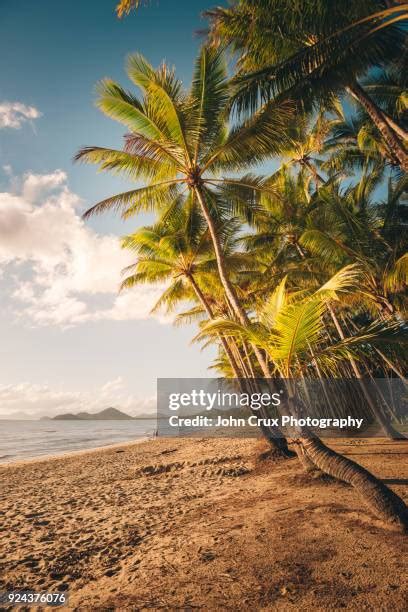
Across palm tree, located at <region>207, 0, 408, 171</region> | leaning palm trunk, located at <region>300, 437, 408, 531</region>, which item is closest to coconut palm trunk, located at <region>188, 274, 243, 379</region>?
palm tree, located at <region>207, 0, 408, 171</region>

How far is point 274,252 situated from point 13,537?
1348 centimetres

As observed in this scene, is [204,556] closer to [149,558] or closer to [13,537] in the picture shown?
Result: [149,558]

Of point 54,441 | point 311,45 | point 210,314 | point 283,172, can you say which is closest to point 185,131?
point 311,45

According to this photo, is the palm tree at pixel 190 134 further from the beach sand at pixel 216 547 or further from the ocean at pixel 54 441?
the ocean at pixel 54 441

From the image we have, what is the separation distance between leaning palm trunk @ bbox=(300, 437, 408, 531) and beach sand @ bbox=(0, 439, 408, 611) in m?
0.21

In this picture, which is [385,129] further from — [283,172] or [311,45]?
[283,172]

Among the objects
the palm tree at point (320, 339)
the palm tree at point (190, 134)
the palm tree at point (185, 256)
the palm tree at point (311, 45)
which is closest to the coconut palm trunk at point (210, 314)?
the palm tree at point (185, 256)

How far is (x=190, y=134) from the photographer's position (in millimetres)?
7762

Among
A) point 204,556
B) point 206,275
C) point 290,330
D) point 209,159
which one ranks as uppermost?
point 209,159

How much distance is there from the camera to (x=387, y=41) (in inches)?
260

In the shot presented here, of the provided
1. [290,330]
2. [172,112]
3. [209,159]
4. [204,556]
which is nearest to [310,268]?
[209,159]

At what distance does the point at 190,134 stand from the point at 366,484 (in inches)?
313

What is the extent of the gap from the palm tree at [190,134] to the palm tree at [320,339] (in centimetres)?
177

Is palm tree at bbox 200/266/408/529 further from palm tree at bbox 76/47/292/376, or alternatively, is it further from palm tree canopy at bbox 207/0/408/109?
palm tree canopy at bbox 207/0/408/109
